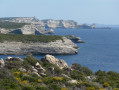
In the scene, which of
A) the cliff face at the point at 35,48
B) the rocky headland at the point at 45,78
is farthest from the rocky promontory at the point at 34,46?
the rocky headland at the point at 45,78

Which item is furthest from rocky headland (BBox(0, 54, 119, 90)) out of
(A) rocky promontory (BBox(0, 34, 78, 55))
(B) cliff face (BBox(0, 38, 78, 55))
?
(A) rocky promontory (BBox(0, 34, 78, 55))

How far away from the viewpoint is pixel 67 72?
81.9 feet

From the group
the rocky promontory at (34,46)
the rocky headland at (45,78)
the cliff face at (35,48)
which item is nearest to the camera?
the rocky headland at (45,78)

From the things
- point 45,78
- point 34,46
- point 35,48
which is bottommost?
point 35,48

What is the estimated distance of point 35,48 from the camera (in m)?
65.8

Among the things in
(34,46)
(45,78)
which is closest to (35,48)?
(34,46)

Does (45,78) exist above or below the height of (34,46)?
above

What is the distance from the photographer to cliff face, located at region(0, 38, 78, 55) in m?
63.3

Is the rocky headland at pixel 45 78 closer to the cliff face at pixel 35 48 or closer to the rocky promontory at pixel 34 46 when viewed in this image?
the cliff face at pixel 35 48

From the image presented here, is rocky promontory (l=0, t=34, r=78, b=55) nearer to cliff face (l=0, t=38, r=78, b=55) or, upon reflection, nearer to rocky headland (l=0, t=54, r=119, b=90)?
cliff face (l=0, t=38, r=78, b=55)

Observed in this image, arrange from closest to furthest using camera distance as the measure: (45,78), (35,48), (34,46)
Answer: (45,78), (35,48), (34,46)

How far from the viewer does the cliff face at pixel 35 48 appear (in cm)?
6328

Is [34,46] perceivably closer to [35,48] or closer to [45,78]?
[35,48]

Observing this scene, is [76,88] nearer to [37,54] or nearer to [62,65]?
[62,65]
